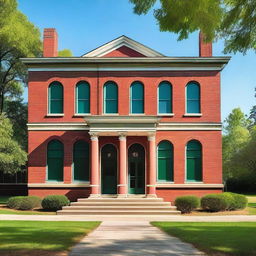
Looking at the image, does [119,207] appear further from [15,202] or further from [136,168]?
[15,202]

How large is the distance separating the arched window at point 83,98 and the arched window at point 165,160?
18.3 ft

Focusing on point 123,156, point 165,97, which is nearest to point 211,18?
point 123,156

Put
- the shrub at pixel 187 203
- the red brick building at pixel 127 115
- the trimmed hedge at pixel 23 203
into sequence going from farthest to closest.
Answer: the red brick building at pixel 127 115 → the trimmed hedge at pixel 23 203 → the shrub at pixel 187 203

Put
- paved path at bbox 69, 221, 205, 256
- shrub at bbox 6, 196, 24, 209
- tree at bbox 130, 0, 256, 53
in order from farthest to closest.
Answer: shrub at bbox 6, 196, 24, 209 < paved path at bbox 69, 221, 205, 256 < tree at bbox 130, 0, 256, 53

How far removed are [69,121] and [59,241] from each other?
17395 millimetres

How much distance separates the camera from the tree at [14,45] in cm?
3438

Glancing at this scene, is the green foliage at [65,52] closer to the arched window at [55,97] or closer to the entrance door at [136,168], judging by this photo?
the arched window at [55,97]

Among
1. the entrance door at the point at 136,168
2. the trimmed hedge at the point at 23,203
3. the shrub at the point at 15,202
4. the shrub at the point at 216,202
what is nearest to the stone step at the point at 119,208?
the shrub at the point at 216,202

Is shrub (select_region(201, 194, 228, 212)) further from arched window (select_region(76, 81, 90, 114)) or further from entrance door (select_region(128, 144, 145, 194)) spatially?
arched window (select_region(76, 81, 90, 114))

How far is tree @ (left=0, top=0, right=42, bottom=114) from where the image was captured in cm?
3438

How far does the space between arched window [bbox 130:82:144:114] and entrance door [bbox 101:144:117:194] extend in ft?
9.77

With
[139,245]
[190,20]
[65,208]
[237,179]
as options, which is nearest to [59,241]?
[139,245]

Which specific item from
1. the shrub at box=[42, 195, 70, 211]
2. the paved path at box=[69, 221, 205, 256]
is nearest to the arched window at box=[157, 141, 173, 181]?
the shrub at box=[42, 195, 70, 211]

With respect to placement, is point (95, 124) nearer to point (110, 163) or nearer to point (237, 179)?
point (110, 163)
